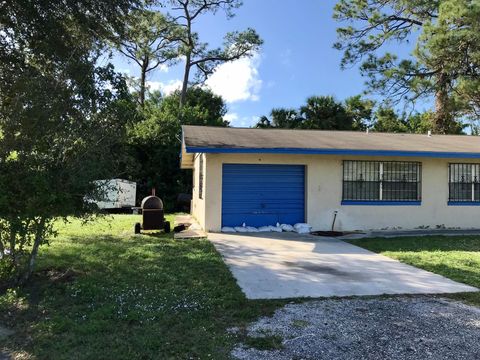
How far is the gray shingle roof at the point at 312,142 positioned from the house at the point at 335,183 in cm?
4

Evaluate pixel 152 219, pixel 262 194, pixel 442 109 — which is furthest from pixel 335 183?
pixel 442 109

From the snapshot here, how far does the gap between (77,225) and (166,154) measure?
10.4 metres

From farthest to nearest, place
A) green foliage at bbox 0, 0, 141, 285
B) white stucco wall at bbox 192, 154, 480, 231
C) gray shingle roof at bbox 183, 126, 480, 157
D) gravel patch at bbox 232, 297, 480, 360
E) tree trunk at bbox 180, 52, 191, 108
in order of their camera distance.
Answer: tree trunk at bbox 180, 52, 191, 108 < white stucco wall at bbox 192, 154, 480, 231 < gray shingle roof at bbox 183, 126, 480, 157 < green foliage at bbox 0, 0, 141, 285 < gravel patch at bbox 232, 297, 480, 360

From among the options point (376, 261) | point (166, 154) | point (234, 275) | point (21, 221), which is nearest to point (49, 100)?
point (21, 221)

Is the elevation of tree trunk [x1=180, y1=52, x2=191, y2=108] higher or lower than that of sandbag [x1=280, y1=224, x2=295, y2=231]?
higher

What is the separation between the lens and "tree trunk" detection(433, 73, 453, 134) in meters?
22.5

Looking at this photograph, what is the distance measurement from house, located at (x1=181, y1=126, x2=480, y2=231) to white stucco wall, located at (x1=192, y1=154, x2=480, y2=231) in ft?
0.10

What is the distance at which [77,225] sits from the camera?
Result: 1484cm

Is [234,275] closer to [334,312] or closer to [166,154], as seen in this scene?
[334,312]

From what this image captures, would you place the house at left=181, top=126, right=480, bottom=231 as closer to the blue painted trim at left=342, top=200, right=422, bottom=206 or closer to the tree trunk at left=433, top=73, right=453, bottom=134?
the blue painted trim at left=342, top=200, right=422, bottom=206

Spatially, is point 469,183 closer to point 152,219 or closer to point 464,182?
point 464,182

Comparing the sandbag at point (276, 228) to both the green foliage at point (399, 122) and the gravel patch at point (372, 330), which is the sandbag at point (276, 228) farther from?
the green foliage at point (399, 122)

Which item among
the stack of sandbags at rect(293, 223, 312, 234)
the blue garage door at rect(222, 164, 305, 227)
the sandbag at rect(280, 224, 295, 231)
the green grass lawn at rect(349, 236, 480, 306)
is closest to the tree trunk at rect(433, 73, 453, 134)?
the green grass lawn at rect(349, 236, 480, 306)

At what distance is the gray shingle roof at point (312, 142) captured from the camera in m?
12.7
